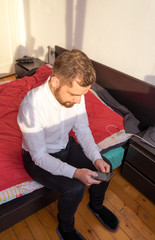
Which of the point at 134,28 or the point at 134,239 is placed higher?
the point at 134,28

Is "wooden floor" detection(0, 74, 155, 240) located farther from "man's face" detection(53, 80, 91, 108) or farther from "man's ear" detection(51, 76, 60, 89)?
"man's ear" detection(51, 76, 60, 89)

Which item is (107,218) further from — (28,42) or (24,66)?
(28,42)

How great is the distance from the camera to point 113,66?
242cm

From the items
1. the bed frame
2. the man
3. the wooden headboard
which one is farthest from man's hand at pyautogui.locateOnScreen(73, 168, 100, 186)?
the wooden headboard

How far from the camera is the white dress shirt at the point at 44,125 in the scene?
124cm

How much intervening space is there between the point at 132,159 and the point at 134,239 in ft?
2.22

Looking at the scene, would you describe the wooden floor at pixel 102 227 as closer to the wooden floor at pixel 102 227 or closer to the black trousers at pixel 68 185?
the wooden floor at pixel 102 227

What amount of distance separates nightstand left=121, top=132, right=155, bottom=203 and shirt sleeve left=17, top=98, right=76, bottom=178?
0.79 metres

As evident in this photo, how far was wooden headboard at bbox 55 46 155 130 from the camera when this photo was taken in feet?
6.55

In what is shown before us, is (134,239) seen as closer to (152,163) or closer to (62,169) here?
(152,163)

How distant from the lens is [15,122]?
74.0 inches

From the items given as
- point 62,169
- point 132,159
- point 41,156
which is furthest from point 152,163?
point 41,156

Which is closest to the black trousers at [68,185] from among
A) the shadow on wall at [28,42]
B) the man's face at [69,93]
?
the man's face at [69,93]

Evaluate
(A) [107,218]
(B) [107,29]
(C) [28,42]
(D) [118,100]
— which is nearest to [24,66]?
(C) [28,42]
